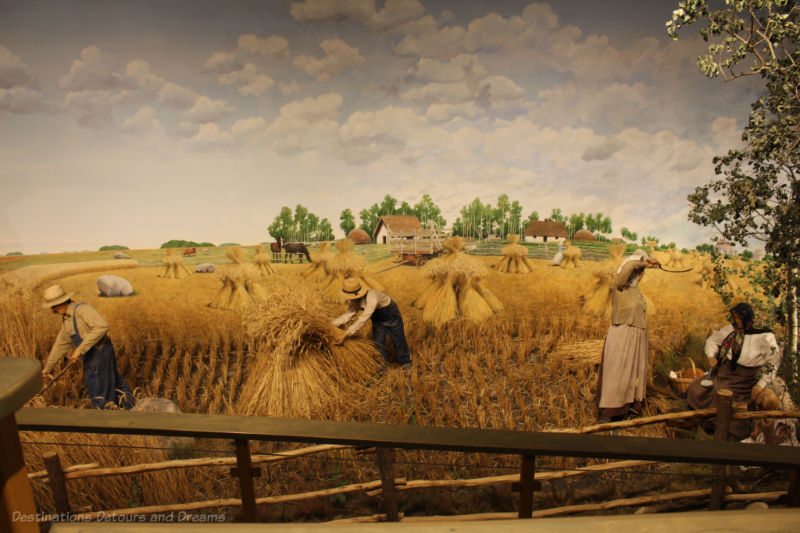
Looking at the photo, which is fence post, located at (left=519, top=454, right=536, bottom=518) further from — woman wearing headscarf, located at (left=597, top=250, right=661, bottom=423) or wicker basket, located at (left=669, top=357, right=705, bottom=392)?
wicker basket, located at (left=669, top=357, right=705, bottom=392)

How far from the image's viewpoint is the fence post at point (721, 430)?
6.89 feet

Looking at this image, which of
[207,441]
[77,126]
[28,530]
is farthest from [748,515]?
[77,126]

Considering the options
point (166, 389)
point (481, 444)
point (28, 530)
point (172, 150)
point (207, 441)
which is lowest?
point (166, 389)

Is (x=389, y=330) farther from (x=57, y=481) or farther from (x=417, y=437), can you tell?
(x=417, y=437)

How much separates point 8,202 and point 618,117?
7.00m

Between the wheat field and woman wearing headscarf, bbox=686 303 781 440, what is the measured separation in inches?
21.3

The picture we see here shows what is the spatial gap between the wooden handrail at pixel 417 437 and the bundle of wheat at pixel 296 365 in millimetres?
2196

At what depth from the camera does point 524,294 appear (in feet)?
18.1

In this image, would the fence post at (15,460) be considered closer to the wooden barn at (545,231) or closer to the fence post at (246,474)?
the fence post at (246,474)

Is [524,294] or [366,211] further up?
[366,211]

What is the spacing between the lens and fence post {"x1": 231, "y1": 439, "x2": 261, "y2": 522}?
1.39 m

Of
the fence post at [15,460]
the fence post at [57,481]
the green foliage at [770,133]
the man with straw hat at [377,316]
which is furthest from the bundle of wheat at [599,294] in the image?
the fence post at [15,460]

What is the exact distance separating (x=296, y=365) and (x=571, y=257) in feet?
12.2

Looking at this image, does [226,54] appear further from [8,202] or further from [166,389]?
[166,389]
